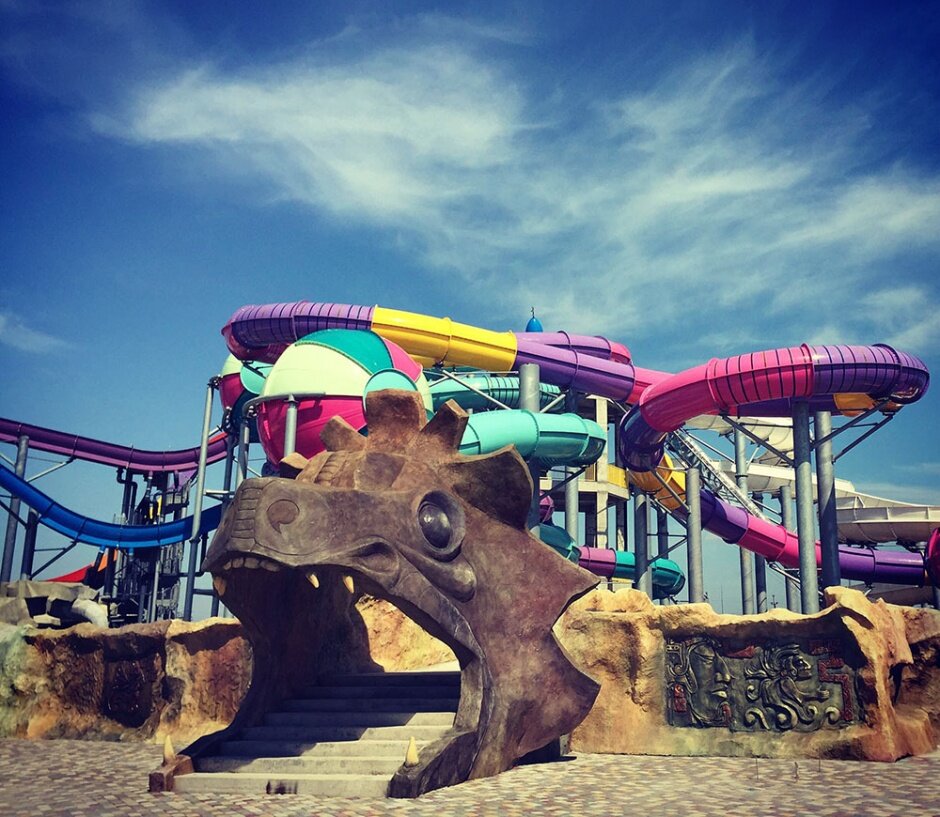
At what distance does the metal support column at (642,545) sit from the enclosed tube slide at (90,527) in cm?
1123

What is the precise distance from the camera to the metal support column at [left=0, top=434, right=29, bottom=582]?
24.6 m

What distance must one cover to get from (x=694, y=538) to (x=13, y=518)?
1808 centimetres

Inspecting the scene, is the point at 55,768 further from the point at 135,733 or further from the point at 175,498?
the point at 175,498

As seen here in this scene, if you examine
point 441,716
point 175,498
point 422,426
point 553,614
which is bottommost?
point 441,716

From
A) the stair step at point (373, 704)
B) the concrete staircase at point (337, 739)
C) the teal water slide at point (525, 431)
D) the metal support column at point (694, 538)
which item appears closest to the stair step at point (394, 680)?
the concrete staircase at point (337, 739)

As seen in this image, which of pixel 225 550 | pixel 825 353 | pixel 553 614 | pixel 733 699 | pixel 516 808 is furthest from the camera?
pixel 825 353

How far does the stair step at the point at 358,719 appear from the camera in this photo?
24.0 feet

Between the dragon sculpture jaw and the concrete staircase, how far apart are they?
29 centimetres

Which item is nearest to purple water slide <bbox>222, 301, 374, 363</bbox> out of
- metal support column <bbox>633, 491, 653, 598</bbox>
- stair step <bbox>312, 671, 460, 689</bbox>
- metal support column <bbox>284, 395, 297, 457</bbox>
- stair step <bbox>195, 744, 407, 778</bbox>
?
metal support column <bbox>284, 395, 297, 457</bbox>

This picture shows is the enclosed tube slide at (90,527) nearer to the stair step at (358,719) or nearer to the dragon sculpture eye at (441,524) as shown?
the stair step at (358,719)

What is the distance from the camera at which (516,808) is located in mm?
5605

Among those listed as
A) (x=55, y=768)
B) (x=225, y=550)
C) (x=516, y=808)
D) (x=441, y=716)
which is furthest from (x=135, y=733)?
(x=516, y=808)

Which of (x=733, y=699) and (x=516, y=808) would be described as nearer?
(x=516, y=808)

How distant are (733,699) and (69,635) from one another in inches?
288
